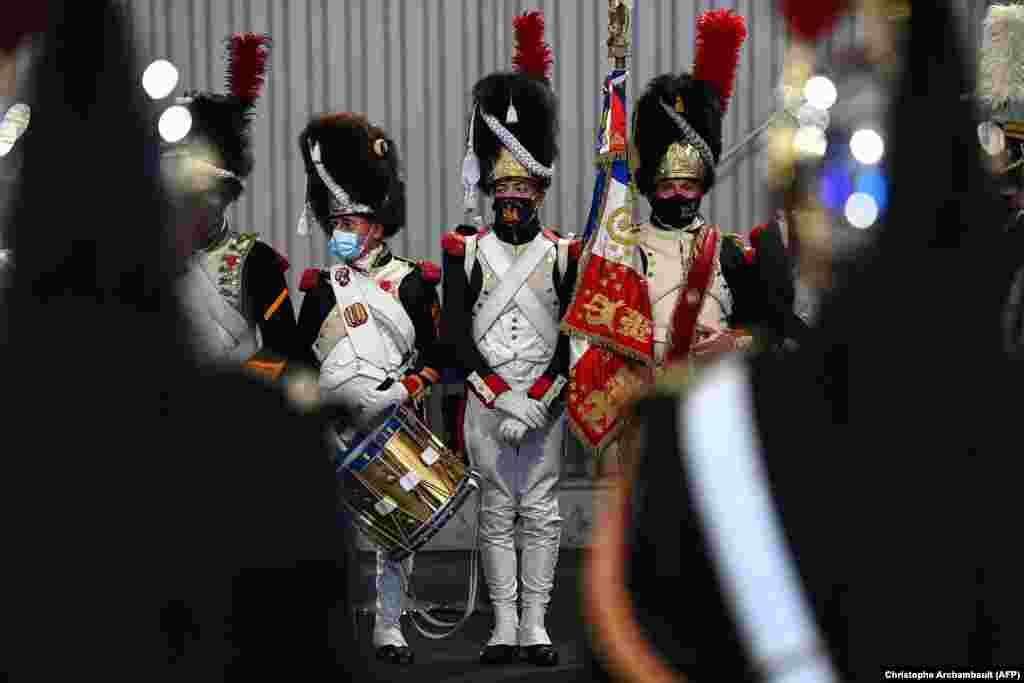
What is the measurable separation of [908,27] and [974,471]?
31 centimetres

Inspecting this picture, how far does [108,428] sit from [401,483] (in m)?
4.50

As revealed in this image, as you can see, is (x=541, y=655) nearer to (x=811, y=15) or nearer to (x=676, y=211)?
(x=676, y=211)

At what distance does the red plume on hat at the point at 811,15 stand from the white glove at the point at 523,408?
15.7 feet

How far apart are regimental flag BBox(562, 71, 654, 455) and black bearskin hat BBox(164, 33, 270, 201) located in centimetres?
139

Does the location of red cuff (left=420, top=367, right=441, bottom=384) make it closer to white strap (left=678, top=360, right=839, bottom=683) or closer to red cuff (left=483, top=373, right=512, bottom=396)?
red cuff (left=483, top=373, right=512, bottom=396)

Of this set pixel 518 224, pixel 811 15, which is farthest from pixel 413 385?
pixel 811 15

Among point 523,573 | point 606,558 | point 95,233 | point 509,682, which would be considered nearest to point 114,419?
point 95,233

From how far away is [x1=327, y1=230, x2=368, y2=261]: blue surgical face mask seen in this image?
20.8 feet

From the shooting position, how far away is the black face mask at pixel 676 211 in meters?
6.25

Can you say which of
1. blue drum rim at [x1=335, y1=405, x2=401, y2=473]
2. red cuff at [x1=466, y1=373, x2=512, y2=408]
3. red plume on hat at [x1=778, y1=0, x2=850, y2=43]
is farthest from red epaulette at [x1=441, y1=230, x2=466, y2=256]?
red plume on hat at [x1=778, y1=0, x2=850, y2=43]

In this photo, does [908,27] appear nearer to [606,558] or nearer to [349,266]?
[606,558]

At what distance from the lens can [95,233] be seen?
1194 millimetres

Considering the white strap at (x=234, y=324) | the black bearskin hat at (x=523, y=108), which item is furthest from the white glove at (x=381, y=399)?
the black bearskin hat at (x=523, y=108)

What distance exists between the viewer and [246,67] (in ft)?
22.0
